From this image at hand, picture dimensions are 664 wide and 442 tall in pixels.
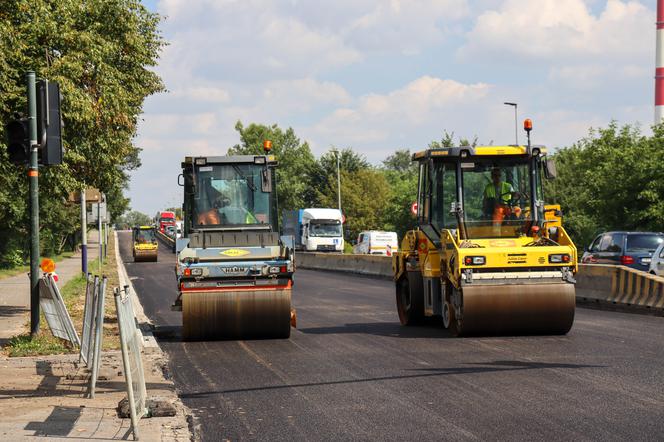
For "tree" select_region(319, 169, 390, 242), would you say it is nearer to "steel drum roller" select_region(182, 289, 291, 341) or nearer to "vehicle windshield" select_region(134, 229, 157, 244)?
"vehicle windshield" select_region(134, 229, 157, 244)

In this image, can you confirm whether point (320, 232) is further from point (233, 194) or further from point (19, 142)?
point (19, 142)

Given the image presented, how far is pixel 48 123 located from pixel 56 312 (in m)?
2.60

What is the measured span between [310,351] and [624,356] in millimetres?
4160

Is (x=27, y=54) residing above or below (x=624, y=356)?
above

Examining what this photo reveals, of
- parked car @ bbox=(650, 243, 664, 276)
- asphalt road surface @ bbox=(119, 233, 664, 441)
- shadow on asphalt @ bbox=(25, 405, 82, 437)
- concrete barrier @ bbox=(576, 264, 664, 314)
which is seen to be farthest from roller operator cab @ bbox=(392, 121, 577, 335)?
parked car @ bbox=(650, 243, 664, 276)

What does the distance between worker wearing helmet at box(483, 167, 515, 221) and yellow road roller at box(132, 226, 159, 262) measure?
173ft

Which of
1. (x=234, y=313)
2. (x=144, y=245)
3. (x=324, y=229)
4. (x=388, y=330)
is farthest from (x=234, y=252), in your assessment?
(x=144, y=245)

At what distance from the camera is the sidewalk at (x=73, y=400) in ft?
26.7

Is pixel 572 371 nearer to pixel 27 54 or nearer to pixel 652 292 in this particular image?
pixel 652 292

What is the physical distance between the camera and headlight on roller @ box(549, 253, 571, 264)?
49.3 ft

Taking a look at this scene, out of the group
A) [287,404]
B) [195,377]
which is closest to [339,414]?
[287,404]

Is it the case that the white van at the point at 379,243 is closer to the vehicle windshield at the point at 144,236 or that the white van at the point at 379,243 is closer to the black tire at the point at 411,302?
the vehicle windshield at the point at 144,236

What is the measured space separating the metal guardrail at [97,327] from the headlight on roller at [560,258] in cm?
703

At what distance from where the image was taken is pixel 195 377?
459 inches
